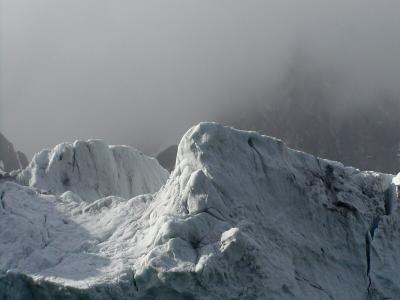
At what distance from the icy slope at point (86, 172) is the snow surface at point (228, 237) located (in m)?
10.5

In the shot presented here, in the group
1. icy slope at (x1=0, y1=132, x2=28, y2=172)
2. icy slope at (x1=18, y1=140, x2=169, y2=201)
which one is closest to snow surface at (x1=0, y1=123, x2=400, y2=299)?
icy slope at (x1=18, y1=140, x2=169, y2=201)

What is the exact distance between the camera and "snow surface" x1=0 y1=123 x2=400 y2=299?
13.8 meters

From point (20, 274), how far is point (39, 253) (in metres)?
0.90

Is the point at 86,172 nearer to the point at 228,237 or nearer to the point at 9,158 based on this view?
the point at 228,237

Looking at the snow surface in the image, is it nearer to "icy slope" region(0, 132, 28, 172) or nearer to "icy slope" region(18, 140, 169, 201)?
"icy slope" region(18, 140, 169, 201)

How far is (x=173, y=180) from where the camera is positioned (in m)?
16.3

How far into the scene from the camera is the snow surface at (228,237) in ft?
45.4

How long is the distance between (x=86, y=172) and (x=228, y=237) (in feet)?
50.5

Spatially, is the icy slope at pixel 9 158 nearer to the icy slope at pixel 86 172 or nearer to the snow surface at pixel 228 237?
the icy slope at pixel 86 172

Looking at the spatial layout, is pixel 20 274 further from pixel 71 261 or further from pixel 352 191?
pixel 352 191

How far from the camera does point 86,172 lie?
28.3 m

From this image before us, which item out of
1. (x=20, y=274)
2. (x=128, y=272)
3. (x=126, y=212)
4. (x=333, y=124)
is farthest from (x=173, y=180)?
(x=333, y=124)

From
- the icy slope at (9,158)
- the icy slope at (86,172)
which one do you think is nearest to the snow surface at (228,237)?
the icy slope at (86,172)

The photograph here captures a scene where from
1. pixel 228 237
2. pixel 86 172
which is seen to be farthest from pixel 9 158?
pixel 228 237
